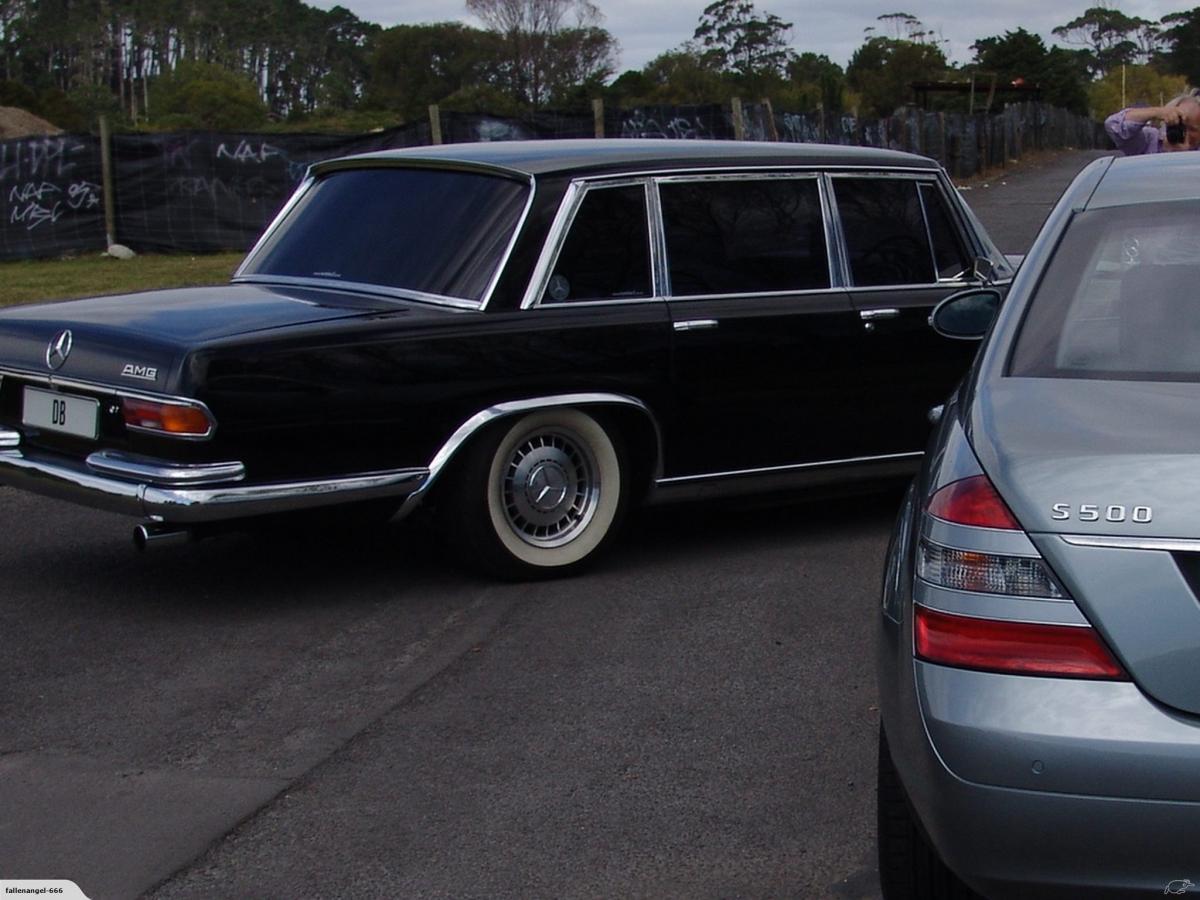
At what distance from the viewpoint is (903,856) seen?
3.22m

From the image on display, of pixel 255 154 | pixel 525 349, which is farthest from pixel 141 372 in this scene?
pixel 255 154

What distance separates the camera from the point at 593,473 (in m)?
6.27

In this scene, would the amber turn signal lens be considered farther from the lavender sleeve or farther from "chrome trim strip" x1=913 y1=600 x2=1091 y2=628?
the lavender sleeve

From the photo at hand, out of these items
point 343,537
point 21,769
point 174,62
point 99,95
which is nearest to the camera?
point 21,769

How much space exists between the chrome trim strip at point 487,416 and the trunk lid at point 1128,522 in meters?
3.07

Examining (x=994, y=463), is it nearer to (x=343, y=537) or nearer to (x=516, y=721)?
(x=516, y=721)

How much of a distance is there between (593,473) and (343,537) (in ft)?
4.05

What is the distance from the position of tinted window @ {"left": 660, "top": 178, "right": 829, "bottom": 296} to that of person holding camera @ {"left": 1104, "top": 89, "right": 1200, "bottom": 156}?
7.92ft

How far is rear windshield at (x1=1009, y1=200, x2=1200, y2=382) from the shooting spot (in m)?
3.24

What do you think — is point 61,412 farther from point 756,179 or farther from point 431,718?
point 756,179

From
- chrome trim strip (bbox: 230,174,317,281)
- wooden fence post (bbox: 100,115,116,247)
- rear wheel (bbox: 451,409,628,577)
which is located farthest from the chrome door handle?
wooden fence post (bbox: 100,115,116,247)

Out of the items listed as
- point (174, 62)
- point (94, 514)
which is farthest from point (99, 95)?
point (94, 514)

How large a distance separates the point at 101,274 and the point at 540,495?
14.4m

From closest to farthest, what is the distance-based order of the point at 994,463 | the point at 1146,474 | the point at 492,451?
the point at 1146,474, the point at 994,463, the point at 492,451
